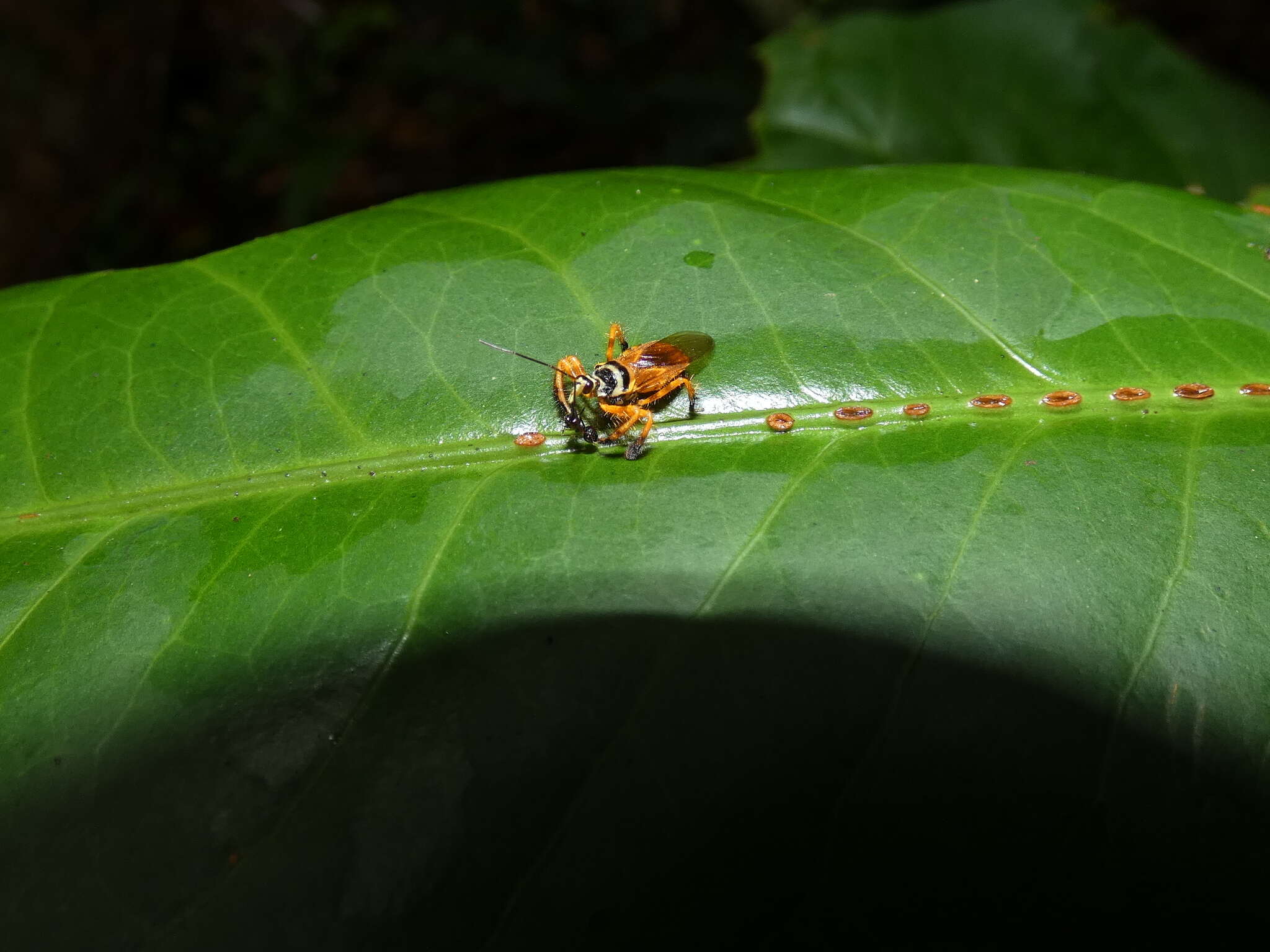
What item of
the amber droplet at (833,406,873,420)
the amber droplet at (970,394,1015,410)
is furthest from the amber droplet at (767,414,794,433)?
the amber droplet at (970,394,1015,410)

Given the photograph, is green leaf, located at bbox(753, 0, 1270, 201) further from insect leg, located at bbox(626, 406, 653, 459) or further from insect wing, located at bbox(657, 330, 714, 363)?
insect leg, located at bbox(626, 406, 653, 459)

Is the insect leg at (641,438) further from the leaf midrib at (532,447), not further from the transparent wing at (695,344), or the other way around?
the transparent wing at (695,344)

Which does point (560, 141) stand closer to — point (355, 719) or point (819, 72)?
point (819, 72)

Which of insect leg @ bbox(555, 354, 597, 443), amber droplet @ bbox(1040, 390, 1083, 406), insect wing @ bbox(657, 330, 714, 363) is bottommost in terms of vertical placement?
amber droplet @ bbox(1040, 390, 1083, 406)

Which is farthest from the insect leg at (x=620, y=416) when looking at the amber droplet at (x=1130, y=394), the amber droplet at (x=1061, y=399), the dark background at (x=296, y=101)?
the dark background at (x=296, y=101)

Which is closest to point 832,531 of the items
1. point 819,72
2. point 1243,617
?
point 1243,617

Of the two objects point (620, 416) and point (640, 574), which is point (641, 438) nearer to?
point (620, 416)
